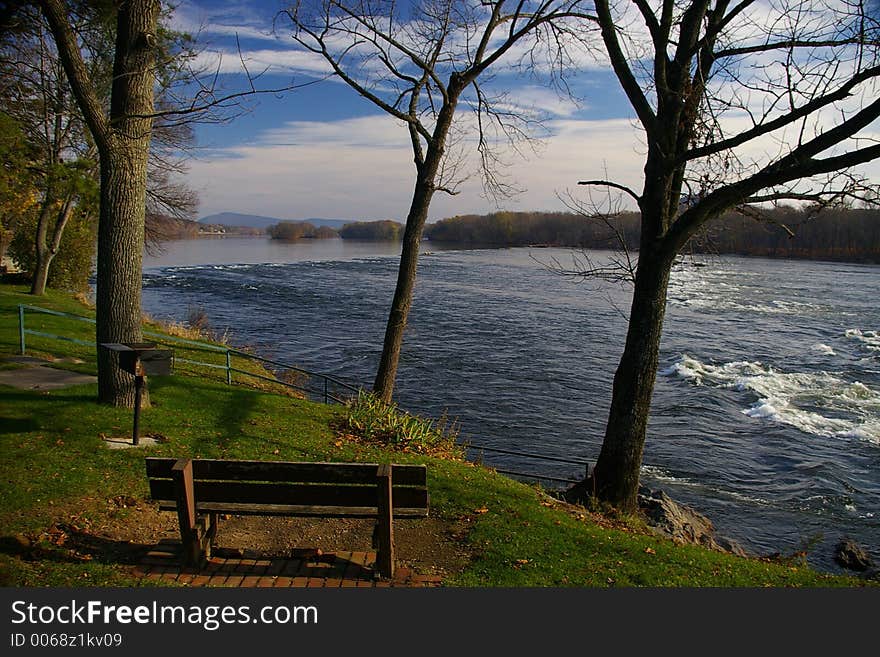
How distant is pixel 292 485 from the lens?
5.07 meters

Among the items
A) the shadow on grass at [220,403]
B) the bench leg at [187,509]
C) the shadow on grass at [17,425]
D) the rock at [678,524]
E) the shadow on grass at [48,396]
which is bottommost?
the rock at [678,524]

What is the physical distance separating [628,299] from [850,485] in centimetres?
2510

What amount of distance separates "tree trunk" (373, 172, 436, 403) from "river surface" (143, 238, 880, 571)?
2.53 metres

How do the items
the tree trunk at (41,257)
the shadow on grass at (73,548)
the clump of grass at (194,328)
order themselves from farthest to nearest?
the tree trunk at (41,257)
the clump of grass at (194,328)
the shadow on grass at (73,548)

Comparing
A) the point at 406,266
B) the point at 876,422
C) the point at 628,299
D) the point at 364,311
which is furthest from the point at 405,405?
the point at 628,299

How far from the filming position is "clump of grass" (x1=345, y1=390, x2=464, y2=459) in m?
9.84

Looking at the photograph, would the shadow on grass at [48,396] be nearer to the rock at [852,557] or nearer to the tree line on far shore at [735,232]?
the tree line on far shore at [735,232]

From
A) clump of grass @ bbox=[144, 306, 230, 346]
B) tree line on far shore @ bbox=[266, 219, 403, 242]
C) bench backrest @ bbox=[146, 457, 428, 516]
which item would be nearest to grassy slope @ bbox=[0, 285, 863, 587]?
Result: bench backrest @ bbox=[146, 457, 428, 516]

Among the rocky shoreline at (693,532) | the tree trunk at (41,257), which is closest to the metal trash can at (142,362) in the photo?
the rocky shoreline at (693,532)

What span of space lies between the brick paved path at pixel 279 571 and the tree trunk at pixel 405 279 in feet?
20.8

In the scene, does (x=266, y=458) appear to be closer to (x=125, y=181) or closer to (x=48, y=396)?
(x=48, y=396)

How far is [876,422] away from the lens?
16.6 meters

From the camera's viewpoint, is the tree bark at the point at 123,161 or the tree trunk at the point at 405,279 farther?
the tree trunk at the point at 405,279

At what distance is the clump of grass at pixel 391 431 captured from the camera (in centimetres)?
984
